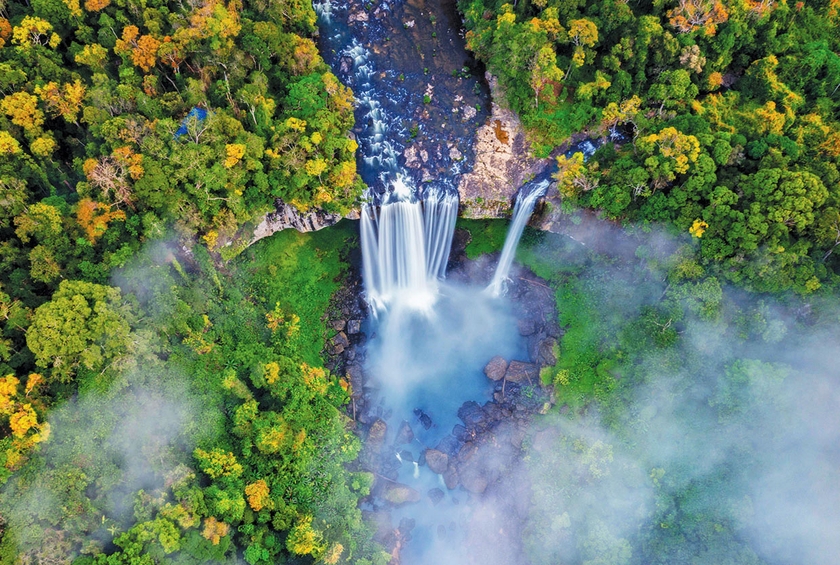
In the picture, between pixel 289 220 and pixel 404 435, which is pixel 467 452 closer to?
pixel 404 435

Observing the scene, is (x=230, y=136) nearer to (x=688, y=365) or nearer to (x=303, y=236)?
(x=303, y=236)

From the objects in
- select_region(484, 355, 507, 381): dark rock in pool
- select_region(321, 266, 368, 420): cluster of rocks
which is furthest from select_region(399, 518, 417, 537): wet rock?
select_region(484, 355, 507, 381): dark rock in pool

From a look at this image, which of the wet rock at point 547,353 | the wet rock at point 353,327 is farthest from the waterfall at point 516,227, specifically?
the wet rock at point 353,327

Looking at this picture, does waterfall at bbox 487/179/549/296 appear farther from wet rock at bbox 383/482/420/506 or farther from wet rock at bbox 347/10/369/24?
wet rock at bbox 347/10/369/24

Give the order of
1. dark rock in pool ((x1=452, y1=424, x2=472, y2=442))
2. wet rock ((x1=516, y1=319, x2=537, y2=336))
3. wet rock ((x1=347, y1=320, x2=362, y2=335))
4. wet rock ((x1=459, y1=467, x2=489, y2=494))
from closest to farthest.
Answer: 1. wet rock ((x1=459, y1=467, x2=489, y2=494))
2. dark rock in pool ((x1=452, y1=424, x2=472, y2=442))
3. wet rock ((x1=347, y1=320, x2=362, y2=335))
4. wet rock ((x1=516, y1=319, x2=537, y2=336))

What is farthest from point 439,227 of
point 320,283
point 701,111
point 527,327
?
point 701,111

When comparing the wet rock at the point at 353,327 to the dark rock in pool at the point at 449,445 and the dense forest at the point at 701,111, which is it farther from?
the dense forest at the point at 701,111
